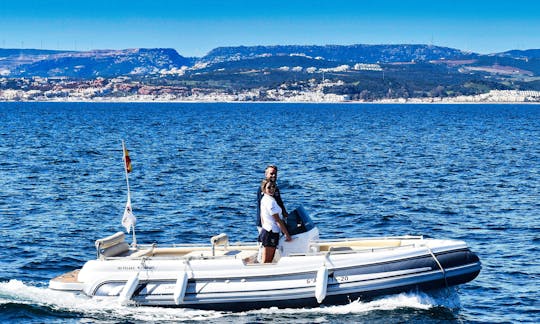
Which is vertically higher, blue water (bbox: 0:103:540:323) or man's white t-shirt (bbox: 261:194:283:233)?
man's white t-shirt (bbox: 261:194:283:233)

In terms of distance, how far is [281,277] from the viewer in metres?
15.5

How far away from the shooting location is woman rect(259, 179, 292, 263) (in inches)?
618

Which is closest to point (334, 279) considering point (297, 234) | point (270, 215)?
point (297, 234)

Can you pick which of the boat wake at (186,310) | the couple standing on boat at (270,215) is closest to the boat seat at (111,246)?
the boat wake at (186,310)

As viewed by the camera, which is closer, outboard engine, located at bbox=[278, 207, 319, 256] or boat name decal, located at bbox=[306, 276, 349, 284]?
boat name decal, located at bbox=[306, 276, 349, 284]

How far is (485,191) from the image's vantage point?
3378 centimetres

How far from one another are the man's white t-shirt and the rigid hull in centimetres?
65

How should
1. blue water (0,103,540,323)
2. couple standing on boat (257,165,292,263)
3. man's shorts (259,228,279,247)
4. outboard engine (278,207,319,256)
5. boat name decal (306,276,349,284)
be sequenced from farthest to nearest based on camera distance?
outboard engine (278,207,319,256), blue water (0,103,540,323), man's shorts (259,228,279,247), couple standing on boat (257,165,292,263), boat name decal (306,276,349,284)

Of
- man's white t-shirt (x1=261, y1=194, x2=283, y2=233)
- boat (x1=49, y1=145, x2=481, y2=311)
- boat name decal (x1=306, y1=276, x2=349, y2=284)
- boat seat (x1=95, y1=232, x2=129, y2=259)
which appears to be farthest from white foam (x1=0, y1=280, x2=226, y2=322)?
man's white t-shirt (x1=261, y1=194, x2=283, y2=233)

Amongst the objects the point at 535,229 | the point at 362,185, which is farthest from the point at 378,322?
the point at 362,185

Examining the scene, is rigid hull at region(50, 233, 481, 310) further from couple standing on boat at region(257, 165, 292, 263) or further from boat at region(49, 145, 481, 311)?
couple standing on boat at region(257, 165, 292, 263)

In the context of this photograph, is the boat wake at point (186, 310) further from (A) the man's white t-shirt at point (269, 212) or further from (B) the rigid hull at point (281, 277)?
(A) the man's white t-shirt at point (269, 212)

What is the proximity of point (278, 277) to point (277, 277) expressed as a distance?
18mm

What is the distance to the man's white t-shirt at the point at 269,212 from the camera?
15703mm
